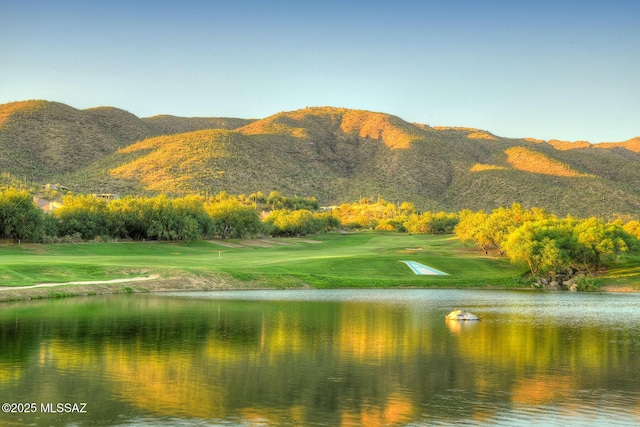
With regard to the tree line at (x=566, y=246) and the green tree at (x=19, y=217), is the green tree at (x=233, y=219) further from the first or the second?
the tree line at (x=566, y=246)

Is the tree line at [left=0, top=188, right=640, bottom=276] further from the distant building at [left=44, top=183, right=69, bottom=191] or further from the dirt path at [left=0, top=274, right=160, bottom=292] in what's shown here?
the distant building at [left=44, top=183, right=69, bottom=191]

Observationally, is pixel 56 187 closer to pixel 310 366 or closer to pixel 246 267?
pixel 246 267

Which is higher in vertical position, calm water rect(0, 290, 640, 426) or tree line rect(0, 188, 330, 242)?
tree line rect(0, 188, 330, 242)

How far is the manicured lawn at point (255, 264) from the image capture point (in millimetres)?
56125

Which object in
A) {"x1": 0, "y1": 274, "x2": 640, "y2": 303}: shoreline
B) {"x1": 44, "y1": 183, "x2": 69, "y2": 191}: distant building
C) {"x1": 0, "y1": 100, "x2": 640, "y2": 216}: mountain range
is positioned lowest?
{"x1": 0, "y1": 274, "x2": 640, "y2": 303}: shoreline

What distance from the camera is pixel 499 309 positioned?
150ft

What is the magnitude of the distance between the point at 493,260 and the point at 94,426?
67594 millimetres

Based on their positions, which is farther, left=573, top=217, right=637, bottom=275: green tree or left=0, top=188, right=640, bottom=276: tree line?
left=0, top=188, right=640, bottom=276: tree line

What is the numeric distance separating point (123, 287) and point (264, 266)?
61.7 feet

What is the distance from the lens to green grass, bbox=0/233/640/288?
56250 millimetres

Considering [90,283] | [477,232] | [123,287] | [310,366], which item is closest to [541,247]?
[477,232]

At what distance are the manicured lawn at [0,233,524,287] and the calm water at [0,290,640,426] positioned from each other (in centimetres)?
1332

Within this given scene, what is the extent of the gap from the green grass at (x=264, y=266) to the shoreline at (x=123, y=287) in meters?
0.86

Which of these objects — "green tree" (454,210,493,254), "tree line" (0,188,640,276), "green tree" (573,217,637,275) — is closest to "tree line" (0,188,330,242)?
"tree line" (0,188,640,276)
